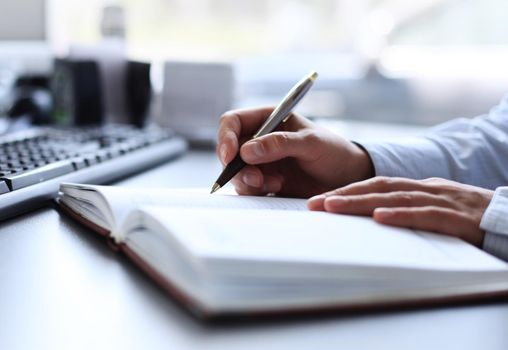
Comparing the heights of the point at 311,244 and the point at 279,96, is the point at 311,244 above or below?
above

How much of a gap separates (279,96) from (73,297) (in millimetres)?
1410

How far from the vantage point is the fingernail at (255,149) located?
663mm

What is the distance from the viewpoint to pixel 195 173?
91 centimetres

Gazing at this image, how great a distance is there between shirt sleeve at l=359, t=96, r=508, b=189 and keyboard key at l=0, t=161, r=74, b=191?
0.35 metres

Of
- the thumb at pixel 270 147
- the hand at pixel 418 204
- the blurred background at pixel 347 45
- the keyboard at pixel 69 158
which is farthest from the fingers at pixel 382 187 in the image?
the blurred background at pixel 347 45

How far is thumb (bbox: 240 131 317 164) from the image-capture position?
2.18ft

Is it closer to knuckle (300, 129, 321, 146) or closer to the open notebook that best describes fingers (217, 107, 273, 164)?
knuckle (300, 129, 321, 146)

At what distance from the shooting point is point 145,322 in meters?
0.39

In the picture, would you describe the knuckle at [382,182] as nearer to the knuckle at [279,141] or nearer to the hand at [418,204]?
the hand at [418,204]

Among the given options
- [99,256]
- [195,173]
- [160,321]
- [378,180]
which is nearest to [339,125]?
[195,173]

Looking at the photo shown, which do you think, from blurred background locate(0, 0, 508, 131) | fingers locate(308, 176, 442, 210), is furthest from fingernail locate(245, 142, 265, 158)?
blurred background locate(0, 0, 508, 131)

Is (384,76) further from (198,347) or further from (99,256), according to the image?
(198,347)

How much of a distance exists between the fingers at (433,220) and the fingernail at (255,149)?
0.18m

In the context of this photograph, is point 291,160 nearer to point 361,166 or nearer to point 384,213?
point 361,166
